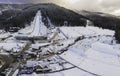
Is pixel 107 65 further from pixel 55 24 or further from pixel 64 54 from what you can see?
pixel 55 24

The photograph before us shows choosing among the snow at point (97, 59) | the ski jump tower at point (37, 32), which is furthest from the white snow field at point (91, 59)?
the ski jump tower at point (37, 32)

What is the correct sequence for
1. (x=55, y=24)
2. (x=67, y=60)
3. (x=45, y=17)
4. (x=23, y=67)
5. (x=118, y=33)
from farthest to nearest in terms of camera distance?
(x=45, y=17) → (x=55, y=24) → (x=118, y=33) → (x=67, y=60) → (x=23, y=67)

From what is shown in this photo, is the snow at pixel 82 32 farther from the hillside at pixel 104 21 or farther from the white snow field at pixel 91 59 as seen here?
the white snow field at pixel 91 59

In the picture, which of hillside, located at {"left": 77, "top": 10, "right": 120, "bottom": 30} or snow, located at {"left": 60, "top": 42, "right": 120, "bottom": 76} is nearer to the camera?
snow, located at {"left": 60, "top": 42, "right": 120, "bottom": 76}

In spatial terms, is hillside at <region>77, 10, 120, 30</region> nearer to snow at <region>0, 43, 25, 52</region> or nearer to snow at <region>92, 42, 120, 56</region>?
snow at <region>92, 42, 120, 56</region>

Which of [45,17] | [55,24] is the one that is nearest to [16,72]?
[55,24]

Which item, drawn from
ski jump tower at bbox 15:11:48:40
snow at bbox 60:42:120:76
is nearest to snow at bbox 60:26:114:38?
ski jump tower at bbox 15:11:48:40

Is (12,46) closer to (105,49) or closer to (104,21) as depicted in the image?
(105,49)

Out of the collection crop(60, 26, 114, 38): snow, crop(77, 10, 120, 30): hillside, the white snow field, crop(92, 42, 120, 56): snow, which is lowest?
the white snow field

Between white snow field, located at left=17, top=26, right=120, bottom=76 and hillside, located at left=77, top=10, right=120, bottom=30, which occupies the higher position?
hillside, located at left=77, top=10, right=120, bottom=30
